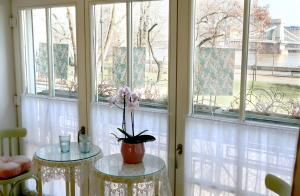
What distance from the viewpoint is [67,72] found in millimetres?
2850

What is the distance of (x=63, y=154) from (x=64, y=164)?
0.15 m

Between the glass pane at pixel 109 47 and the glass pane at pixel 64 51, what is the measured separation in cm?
23

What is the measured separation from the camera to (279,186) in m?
1.67

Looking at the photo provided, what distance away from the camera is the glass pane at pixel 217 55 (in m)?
2.12

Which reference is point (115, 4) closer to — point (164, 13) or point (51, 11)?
point (164, 13)

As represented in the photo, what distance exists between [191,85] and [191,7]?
0.49 m

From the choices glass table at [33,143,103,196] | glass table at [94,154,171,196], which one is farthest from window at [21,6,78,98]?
glass table at [94,154,171,196]

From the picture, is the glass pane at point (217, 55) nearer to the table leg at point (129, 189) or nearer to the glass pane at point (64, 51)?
the table leg at point (129, 189)

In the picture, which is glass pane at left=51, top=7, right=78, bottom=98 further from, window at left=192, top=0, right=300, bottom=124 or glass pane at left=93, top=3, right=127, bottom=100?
window at left=192, top=0, right=300, bottom=124

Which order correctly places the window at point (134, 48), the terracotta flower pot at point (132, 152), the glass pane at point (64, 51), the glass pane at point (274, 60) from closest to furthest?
the glass pane at point (274, 60)
the terracotta flower pot at point (132, 152)
the window at point (134, 48)
the glass pane at point (64, 51)

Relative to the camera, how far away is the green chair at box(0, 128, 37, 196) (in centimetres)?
256

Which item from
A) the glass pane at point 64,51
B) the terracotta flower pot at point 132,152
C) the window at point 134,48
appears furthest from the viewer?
the glass pane at point 64,51

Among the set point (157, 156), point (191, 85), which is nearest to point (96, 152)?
point (157, 156)

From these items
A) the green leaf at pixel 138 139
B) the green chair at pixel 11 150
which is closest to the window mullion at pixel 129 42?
the green leaf at pixel 138 139
